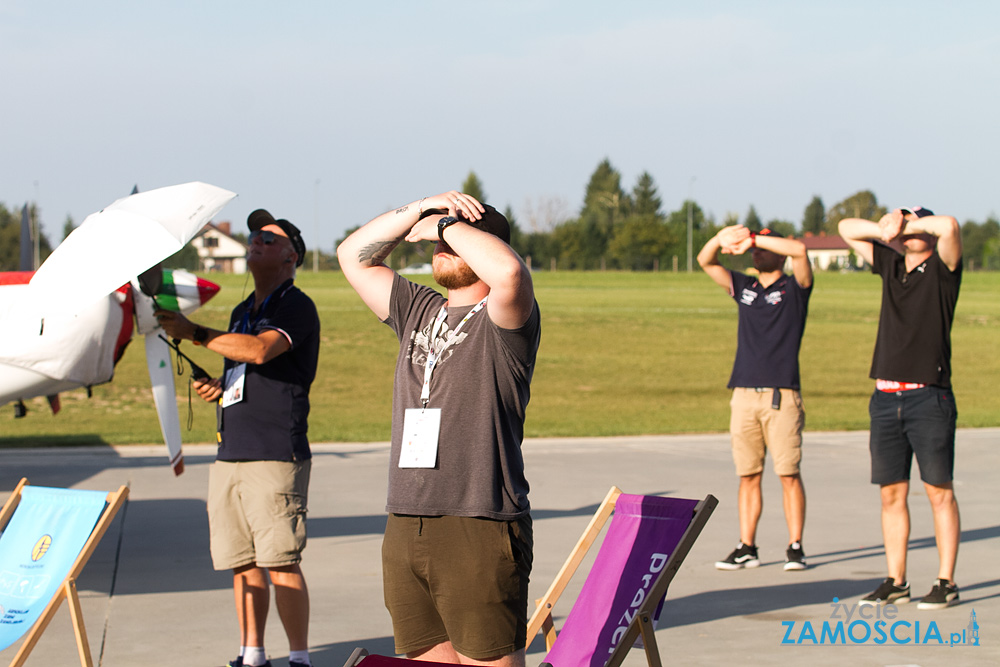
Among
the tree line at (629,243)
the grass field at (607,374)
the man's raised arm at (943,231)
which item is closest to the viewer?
the man's raised arm at (943,231)

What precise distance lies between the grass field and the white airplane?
0.57 meters

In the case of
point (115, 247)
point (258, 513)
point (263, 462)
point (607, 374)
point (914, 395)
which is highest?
point (115, 247)

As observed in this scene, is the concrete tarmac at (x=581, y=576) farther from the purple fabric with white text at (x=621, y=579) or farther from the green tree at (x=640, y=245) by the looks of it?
the green tree at (x=640, y=245)

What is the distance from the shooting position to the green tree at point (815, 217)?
439 feet

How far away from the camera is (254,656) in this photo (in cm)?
468

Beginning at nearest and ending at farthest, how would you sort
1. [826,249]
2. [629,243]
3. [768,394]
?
[768,394], [629,243], [826,249]

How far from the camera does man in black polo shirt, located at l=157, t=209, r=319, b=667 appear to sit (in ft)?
15.4

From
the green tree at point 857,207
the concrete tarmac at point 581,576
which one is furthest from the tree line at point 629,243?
the concrete tarmac at point 581,576

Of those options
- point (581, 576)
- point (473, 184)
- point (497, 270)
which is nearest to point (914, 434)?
point (581, 576)

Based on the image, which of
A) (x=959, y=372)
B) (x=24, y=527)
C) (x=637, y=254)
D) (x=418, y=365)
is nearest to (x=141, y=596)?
(x=24, y=527)

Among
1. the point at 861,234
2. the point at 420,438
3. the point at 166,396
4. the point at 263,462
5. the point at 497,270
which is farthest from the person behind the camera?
the point at 166,396

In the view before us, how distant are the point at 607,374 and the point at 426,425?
25.9 metres

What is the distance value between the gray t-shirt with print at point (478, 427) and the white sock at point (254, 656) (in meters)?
1.85

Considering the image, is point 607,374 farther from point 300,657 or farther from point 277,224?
point 300,657
